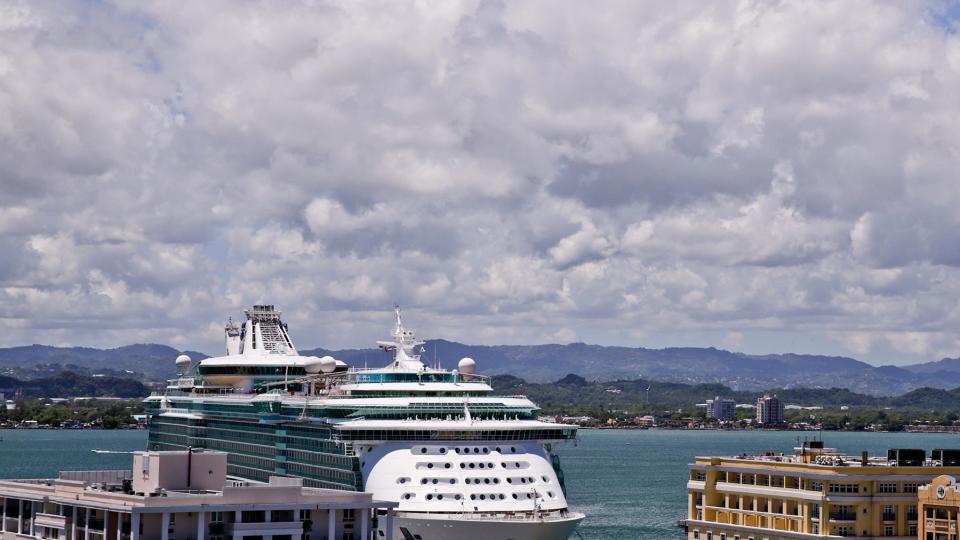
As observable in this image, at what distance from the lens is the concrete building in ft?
223

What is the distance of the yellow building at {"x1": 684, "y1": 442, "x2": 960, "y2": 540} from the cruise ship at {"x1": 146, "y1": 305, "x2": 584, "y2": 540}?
860 cm

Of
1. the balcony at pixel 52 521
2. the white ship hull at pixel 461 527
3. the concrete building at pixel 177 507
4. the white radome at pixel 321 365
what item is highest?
the white radome at pixel 321 365

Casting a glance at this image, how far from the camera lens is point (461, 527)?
3548 inches

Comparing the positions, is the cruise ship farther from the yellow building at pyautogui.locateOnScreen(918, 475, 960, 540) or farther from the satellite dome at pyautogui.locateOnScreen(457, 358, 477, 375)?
the yellow building at pyautogui.locateOnScreen(918, 475, 960, 540)

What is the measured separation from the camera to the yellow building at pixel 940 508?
7950cm

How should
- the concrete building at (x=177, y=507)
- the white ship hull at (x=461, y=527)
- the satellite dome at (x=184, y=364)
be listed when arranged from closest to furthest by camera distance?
the concrete building at (x=177, y=507)
the white ship hull at (x=461, y=527)
the satellite dome at (x=184, y=364)

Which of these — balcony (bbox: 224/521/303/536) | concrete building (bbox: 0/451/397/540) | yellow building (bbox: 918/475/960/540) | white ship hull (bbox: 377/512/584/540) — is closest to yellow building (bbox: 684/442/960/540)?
yellow building (bbox: 918/475/960/540)

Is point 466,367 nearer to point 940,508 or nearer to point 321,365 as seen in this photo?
point 321,365

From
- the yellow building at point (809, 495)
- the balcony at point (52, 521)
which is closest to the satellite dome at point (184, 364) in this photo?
the yellow building at point (809, 495)

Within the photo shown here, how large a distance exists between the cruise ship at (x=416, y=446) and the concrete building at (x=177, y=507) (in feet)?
9.64

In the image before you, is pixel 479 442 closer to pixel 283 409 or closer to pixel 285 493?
pixel 283 409

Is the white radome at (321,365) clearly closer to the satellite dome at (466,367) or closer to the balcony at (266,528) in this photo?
the satellite dome at (466,367)

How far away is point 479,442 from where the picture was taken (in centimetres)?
9575

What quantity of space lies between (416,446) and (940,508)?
30.7 meters
